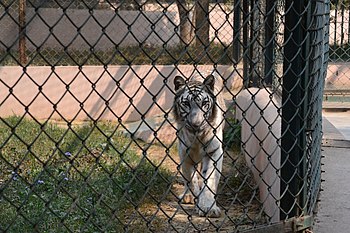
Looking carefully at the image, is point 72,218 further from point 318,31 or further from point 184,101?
point 318,31

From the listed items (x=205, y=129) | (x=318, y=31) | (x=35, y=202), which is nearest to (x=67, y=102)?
(x=205, y=129)

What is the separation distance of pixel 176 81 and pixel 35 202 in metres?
1.48

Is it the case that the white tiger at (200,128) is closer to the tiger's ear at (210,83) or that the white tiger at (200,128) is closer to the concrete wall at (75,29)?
the tiger's ear at (210,83)

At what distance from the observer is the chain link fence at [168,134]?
2623mm

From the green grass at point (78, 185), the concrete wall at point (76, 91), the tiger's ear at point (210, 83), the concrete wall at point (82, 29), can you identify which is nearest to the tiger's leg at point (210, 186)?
the green grass at point (78, 185)

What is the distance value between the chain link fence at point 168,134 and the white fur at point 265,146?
0.02 meters

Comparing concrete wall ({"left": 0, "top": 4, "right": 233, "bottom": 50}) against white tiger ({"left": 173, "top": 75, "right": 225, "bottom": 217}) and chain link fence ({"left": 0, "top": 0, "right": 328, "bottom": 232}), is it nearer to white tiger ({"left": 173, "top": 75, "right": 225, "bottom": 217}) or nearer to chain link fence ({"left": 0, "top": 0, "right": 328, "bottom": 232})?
chain link fence ({"left": 0, "top": 0, "right": 328, "bottom": 232})

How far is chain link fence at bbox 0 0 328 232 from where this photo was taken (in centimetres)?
262

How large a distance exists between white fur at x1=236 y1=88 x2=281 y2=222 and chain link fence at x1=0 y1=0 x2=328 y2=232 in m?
0.02

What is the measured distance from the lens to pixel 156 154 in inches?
307

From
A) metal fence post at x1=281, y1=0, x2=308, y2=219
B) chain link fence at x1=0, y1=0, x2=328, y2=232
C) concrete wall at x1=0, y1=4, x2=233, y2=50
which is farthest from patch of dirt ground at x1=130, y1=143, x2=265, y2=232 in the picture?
concrete wall at x1=0, y1=4, x2=233, y2=50

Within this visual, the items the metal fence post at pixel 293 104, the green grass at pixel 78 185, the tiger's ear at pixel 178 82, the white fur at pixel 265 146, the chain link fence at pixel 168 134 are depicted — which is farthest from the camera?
the tiger's ear at pixel 178 82

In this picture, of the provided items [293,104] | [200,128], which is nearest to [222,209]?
[200,128]

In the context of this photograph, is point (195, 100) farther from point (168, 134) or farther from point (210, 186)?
point (168, 134)
